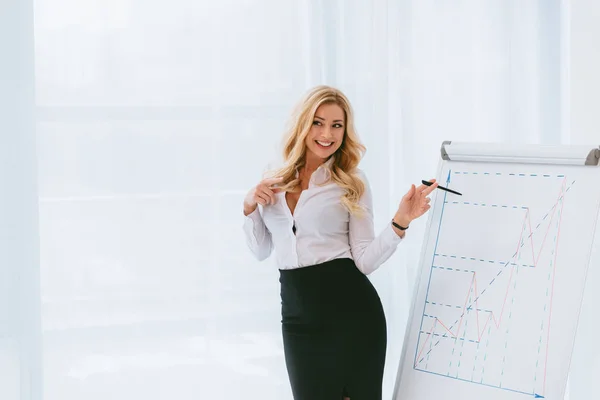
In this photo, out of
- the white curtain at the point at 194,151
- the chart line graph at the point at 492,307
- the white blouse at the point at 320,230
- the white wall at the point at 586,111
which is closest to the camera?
the chart line graph at the point at 492,307

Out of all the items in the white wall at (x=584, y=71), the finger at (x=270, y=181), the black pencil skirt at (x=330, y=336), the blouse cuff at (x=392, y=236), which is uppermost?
the white wall at (x=584, y=71)

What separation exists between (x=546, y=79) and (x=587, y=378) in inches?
44.3

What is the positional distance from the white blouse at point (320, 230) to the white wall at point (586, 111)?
0.99 meters

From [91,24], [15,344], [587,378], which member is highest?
[91,24]

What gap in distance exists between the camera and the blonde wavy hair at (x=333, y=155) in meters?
2.04

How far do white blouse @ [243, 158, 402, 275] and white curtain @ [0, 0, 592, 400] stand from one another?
0.46 metres

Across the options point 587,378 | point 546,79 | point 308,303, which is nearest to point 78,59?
point 308,303

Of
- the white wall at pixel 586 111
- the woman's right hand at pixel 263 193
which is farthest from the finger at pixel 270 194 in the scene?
the white wall at pixel 586 111

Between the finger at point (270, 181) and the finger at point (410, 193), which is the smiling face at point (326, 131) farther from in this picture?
the finger at point (410, 193)

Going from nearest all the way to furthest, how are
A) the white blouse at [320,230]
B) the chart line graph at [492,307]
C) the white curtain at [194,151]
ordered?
1. the chart line graph at [492,307]
2. the white blouse at [320,230]
3. the white curtain at [194,151]

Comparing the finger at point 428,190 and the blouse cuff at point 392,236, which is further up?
the finger at point 428,190

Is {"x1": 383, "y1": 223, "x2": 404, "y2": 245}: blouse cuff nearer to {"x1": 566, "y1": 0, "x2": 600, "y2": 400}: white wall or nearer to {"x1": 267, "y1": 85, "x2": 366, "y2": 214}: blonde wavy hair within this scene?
{"x1": 267, "y1": 85, "x2": 366, "y2": 214}: blonde wavy hair

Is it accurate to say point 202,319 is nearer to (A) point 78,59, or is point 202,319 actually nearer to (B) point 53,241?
(B) point 53,241

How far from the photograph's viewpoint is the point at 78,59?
236 cm
